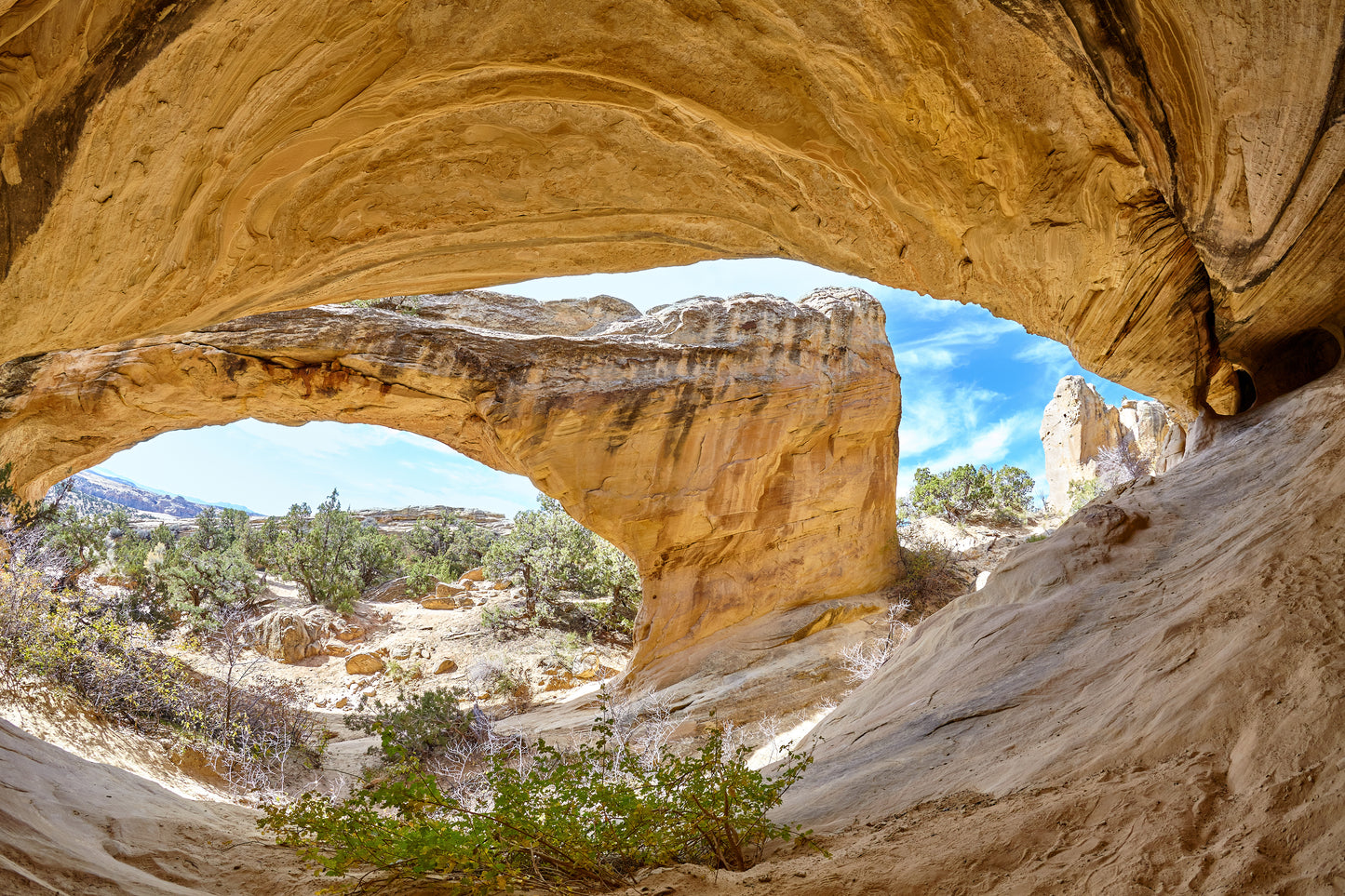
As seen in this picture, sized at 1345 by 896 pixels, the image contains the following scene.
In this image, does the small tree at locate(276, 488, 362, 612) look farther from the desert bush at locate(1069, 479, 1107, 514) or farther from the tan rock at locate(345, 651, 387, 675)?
the desert bush at locate(1069, 479, 1107, 514)

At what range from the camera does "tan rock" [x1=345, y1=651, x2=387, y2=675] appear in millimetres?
18047

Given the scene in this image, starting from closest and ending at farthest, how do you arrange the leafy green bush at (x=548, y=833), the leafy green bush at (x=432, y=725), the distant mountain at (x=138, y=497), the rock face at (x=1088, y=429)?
the leafy green bush at (x=548, y=833), the leafy green bush at (x=432, y=725), the rock face at (x=1088, y=429), the distant mountain at (x=138, y=497)

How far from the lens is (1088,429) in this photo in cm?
3762

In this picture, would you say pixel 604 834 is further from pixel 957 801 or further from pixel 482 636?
pixel 482 636

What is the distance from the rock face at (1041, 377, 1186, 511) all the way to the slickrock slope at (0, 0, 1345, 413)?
3502 cm

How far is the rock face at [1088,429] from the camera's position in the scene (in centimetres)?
3616

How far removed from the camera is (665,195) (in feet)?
21.0

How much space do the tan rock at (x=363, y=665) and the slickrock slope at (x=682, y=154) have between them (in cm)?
1447

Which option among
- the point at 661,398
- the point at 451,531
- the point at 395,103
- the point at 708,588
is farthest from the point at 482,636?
the point at 395,103

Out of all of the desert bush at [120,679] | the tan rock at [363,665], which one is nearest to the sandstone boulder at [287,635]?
the tan rock at [363,665]

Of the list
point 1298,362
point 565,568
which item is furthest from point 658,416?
point 1298,362

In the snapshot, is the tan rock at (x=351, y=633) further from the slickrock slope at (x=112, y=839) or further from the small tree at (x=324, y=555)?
the slickrock slope at (x=112, y=839)

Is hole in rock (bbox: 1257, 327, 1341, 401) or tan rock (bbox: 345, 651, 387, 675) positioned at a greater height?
hole in rock (bbox: 1257, 327, 1341, 401)

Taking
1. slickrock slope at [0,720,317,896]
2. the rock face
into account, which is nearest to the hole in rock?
slickrock slope at [0,720,317,896]
